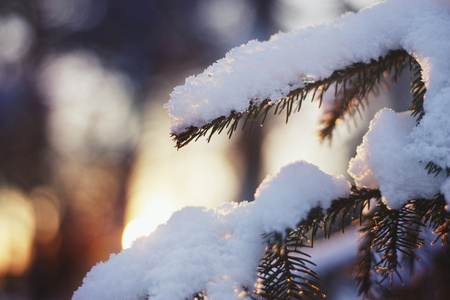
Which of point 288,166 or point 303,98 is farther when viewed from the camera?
point 303,98

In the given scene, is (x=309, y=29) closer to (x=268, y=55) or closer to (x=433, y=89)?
(x=268, y=55)

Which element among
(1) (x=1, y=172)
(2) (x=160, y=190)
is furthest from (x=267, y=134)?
(1) (x=1, y=172)

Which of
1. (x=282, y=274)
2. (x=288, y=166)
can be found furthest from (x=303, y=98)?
(x=282, y=274)

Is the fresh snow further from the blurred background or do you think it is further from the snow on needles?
the blurred background

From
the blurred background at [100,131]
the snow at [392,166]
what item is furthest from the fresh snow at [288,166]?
the blurred background at [100,131]

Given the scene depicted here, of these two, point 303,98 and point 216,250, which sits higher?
point 303,98

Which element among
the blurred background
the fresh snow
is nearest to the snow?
the fresh snow

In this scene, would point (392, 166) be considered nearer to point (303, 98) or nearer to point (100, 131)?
point (303, 98)
